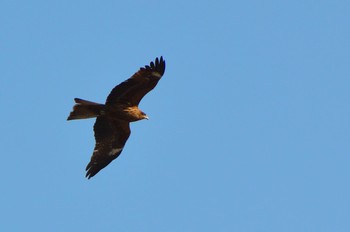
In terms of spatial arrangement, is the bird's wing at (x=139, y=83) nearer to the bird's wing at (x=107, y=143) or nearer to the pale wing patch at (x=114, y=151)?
the bird's wing at (x=107, y=143)

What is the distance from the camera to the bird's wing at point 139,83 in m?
18.1

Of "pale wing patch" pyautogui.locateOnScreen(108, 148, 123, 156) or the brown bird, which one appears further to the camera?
"pale wing patch" pyautogui.locateOnScreen(108, 148, 123, 156)

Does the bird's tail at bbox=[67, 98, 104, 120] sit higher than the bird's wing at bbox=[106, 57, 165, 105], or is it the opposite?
the bird's wing at bbox=[106, 57, 165, 105]

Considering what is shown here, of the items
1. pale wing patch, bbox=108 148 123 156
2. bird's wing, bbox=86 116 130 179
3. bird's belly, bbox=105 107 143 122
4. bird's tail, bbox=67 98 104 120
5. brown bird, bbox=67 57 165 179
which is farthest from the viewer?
pale wing patch, bbox=108 148 123 156

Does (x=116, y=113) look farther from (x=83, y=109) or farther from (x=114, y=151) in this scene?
(x=114, y=151)

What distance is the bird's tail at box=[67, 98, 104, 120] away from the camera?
17.9 meters

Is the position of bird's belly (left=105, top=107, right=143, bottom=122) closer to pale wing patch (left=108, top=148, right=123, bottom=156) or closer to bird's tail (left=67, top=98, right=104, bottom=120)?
bird's tail (left=67, top=98, right=104, bottom=120)

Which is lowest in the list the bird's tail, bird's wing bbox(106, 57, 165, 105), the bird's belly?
the bird's tail

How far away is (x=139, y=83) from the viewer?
59.8ft

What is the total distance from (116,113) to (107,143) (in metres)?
1.26

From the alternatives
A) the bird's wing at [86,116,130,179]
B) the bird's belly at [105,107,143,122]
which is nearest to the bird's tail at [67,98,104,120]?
the bird's belly at [105,107,143,122]

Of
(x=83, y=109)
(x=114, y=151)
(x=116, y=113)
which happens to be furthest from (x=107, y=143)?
(x=83, y=109)

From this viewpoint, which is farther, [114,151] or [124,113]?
[114,151]

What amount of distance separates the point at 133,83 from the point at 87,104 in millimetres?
1099
